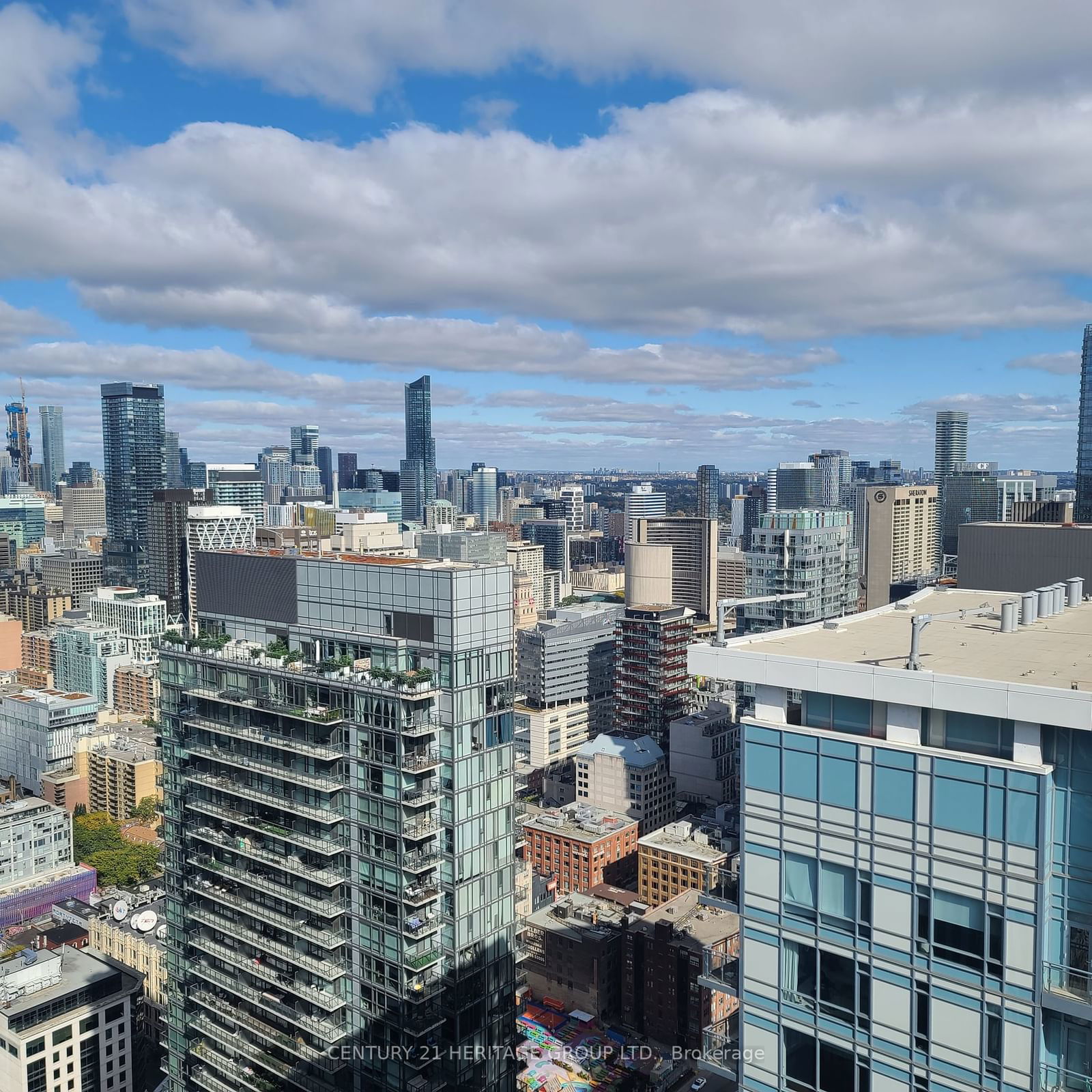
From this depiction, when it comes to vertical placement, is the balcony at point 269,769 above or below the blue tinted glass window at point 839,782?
below

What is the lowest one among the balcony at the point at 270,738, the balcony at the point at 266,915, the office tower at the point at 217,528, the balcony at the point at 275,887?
the balcony at the point at 266,915

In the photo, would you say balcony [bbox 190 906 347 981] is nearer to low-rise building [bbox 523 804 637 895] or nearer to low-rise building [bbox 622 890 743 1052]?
low-rise building [bbox 622 890 743 1052]

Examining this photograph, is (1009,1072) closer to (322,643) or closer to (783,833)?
(783,833)

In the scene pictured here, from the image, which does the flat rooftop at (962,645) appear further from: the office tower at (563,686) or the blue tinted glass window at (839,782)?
the office tower at (563,686)

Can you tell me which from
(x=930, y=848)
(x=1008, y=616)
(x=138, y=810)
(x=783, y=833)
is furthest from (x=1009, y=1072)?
(x=138, y=810)

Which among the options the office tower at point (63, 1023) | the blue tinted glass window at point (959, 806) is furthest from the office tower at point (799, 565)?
the blue tinted glass window at point (959, 806)
